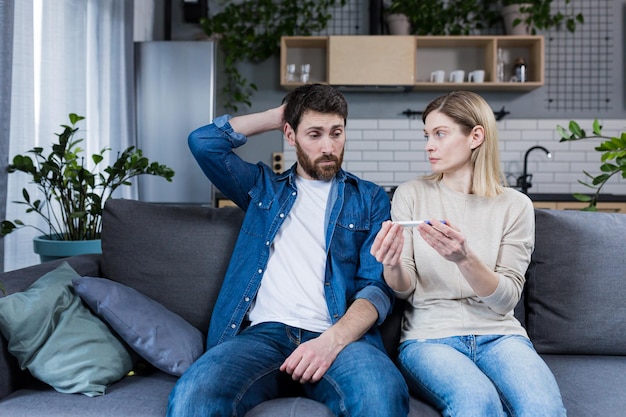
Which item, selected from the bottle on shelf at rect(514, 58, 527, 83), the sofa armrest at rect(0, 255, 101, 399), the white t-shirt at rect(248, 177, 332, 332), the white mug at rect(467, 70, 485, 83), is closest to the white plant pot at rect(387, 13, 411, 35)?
the white mug at rect(467, 70, 485, 83)

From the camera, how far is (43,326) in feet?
5.01

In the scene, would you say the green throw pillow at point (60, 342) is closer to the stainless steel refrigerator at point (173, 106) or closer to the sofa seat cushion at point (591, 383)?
the sofa seat cushion at point (591, 383)

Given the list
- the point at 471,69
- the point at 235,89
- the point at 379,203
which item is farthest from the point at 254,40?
the point at 379,203

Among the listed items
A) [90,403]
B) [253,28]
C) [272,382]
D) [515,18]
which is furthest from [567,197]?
[90,403]

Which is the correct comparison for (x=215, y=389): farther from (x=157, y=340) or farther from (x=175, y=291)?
(x=175, y=291)

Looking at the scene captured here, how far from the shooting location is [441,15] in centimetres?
457

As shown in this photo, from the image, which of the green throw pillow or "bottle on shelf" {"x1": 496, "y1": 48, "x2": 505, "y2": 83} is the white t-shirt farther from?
"bottle on shelf" {"x1": 496, "y1": 48, "x2": 505, "y2": 83}

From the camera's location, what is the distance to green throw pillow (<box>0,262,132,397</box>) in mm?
1488

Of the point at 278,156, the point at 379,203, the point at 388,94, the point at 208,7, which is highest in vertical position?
the point at 208,7

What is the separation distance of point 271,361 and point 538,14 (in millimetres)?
3873

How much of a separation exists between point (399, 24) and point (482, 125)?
2952mm

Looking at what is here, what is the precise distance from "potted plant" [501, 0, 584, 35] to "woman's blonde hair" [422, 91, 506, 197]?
301 centimetres

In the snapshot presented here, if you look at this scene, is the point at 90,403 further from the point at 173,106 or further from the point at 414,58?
the point at 414,58

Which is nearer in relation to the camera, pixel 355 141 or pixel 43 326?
pixel 43 326
